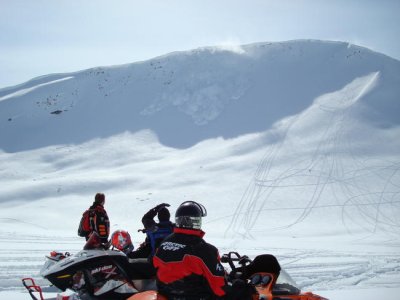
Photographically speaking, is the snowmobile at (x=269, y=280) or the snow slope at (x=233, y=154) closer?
the snowmobile at (x=269, y=280)

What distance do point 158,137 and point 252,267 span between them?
3407cm

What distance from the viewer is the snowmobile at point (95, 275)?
4.60 m

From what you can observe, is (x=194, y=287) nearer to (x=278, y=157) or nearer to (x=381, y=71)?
(x=278, y=157)

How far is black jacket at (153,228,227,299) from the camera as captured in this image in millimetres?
3365

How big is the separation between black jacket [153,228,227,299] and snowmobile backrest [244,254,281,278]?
0.97 metres

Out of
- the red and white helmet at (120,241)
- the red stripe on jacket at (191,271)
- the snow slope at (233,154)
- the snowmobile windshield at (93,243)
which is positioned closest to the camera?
the red stripe on jacket at (191,271)

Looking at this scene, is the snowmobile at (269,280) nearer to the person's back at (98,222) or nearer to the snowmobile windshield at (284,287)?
the snowmobile windshield at (284,287)

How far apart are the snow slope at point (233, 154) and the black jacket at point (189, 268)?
3512mm

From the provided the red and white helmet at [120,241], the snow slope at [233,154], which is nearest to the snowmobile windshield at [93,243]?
the red and white helmet at [120,241]

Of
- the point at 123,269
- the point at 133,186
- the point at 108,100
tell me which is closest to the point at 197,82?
the point at 108,100

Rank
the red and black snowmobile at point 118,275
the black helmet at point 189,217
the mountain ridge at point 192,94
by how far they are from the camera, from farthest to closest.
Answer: the mountain ridge at point 192,94
the red and black snowmobile at point 118,275
the black helmet at point 189,217

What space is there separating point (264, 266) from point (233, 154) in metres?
27.5

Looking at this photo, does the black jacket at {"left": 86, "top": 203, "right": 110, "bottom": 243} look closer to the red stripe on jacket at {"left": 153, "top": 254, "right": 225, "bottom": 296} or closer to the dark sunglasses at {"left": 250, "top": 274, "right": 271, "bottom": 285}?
the dark sunglasses at {"left": 250, "top": 274, "right": 271, "bottom": 285}

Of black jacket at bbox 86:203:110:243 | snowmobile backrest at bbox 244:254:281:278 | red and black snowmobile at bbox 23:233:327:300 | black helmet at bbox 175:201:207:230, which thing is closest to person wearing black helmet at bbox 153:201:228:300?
black helmet at bbox 175:201:207:230
